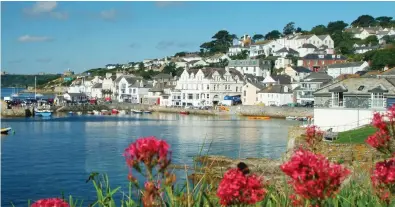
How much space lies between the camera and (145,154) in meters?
2.58

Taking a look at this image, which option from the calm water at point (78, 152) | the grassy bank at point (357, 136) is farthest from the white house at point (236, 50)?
the grassy bank at point (357, 136)

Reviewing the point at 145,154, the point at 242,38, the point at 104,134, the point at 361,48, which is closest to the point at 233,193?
the point at 145,154

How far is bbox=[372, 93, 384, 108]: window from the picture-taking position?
27.8m

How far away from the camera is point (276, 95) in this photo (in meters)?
75.6

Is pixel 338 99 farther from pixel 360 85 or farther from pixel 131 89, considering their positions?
pixel 131 89

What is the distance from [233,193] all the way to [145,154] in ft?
1.66

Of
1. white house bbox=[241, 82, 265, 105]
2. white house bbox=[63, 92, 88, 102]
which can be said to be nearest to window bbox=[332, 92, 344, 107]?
white house bbox=[241, 82, 265, 105]

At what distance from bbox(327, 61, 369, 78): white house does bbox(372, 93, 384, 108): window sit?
5140 cm

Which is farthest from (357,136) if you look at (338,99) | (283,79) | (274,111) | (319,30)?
(319,30)

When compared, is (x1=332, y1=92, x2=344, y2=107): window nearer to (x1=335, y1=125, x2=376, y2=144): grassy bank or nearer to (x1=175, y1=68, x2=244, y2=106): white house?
(x1=335, y1=125, x2=376, y2=144): grassy bank

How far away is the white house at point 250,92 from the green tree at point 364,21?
7386 centimetres

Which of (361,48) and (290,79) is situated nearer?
(290,79)

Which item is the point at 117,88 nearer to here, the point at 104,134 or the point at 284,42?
the point at 284,42

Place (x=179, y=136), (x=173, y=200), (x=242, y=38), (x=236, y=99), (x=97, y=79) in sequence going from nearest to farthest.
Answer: (x=173, y=200) < (x=179, y=136) < (x=236, y=99) < (x=97, y=79) < (x=242, y=38)
